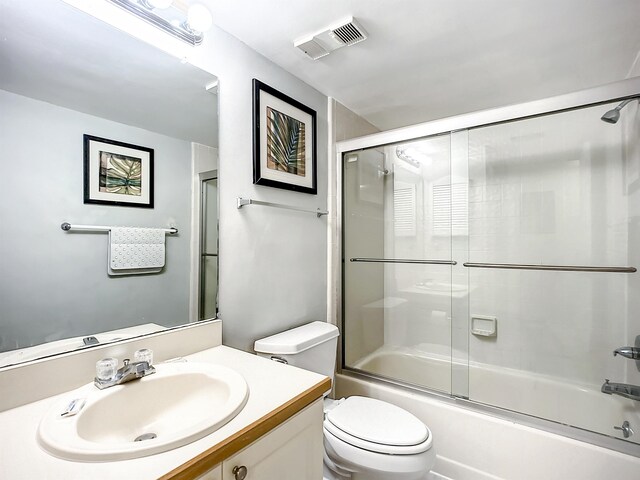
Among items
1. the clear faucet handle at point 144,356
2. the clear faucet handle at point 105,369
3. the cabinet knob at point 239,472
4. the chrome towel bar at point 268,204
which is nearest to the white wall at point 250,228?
the chrome towel bar at point 268,204

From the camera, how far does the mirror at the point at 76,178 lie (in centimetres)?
87

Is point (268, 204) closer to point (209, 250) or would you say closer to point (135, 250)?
point (209, 250)

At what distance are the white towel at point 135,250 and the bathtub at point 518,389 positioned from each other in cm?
148

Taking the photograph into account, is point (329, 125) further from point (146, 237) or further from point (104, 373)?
point (104, 373)

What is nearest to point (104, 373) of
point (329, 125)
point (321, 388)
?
point (321, 388)

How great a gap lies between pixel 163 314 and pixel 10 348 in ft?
1.36

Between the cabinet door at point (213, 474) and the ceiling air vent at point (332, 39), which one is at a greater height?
the ceiling air vent at point (332, 39)

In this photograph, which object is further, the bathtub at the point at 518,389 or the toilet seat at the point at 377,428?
the bathtub at the point at 518,389

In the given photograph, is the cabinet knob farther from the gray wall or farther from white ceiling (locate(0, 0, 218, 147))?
white ceiling (locate(0, 0, 218, 147))

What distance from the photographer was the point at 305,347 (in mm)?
1508

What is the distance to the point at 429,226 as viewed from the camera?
2.17 m

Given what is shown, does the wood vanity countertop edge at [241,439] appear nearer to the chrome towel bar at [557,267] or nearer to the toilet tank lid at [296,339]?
the toilet tank lid at [296,339]

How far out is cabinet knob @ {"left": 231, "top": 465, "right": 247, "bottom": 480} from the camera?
70 centimetres

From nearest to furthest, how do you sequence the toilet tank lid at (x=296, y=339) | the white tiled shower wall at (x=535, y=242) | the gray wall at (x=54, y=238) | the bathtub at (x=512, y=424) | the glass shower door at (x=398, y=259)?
the gray wall at (x=54, y=238) → the bathtub at (x=512, y=424) → the toilet tank lid at (x=296, y=339) → the white tiled shower wall at (x=535, y=242) → the glass shower door at (x=398, y=259)
